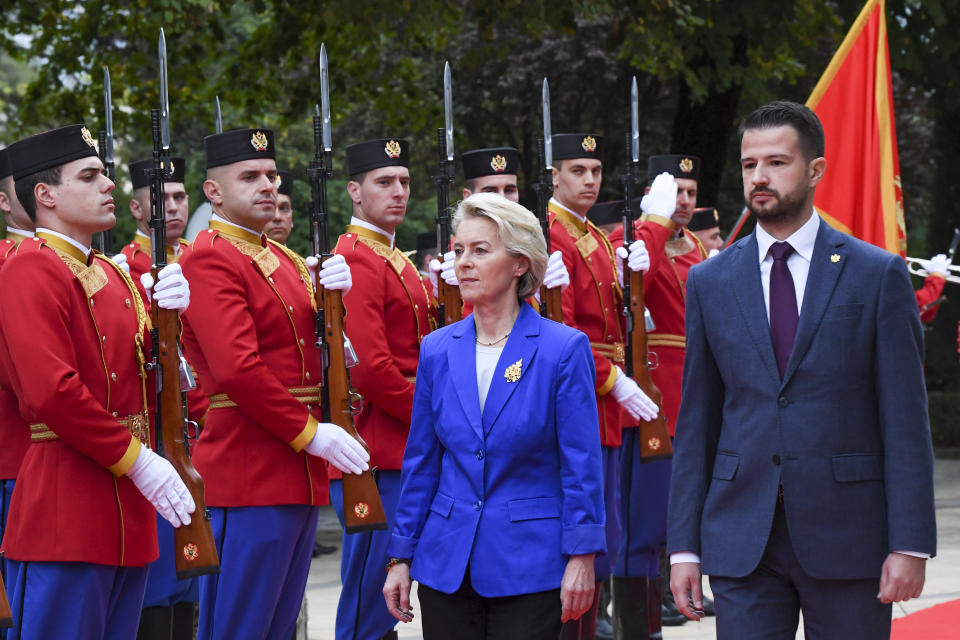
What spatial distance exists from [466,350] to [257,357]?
118cm

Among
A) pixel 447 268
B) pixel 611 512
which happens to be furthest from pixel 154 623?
pixel 611 512

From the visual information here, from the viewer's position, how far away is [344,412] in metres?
5.25

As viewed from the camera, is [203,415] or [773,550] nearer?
[773,550]

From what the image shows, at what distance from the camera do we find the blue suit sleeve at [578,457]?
3818 mm

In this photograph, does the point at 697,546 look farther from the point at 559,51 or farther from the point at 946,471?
the point at 559,51

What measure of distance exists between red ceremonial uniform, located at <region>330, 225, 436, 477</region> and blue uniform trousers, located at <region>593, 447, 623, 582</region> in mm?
892

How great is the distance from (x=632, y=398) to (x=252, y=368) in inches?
84.4

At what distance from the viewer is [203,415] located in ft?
19.7

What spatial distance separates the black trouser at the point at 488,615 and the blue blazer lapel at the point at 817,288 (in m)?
0.87

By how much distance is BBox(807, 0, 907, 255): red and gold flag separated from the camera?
712 centimetres

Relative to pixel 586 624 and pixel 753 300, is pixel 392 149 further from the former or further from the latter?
pixel 753 300

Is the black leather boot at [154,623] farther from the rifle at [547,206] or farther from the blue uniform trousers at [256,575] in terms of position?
the rifle at [547,206]

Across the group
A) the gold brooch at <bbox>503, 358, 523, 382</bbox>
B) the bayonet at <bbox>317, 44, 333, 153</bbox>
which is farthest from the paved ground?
the gold brooch at <bbox>503, 358, 523, 382</bbox>

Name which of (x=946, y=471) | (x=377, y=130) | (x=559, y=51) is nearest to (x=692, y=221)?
(x=946, y=471)
